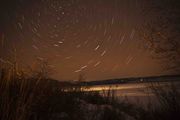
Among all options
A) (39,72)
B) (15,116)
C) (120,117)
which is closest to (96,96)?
(120,117)

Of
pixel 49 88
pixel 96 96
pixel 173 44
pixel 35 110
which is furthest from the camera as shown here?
pixel 96 96

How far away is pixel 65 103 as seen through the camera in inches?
215

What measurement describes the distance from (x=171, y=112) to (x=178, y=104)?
0.18m

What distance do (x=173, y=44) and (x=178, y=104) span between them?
5.01 feet

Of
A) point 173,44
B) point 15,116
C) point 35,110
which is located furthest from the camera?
point 173,44

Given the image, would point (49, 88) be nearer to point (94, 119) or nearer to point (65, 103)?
point (65, 103)

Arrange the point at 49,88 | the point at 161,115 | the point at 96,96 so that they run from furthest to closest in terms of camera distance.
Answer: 1. the point at 96,96
2. the point at 49,88
3. the point at 161,115

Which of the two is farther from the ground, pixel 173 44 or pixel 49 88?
pixel 173 44

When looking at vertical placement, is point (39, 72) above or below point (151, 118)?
above

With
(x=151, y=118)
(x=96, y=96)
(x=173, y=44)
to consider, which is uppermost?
(x=173, y=44)

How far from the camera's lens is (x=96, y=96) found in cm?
793

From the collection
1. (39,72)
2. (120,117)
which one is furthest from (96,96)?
(39,72)

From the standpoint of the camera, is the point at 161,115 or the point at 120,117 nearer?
the point at 161,115

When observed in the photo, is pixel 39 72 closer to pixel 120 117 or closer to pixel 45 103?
pixel 45 103
